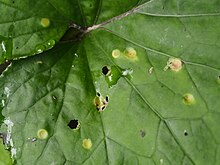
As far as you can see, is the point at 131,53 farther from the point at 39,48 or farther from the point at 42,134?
the point at 42,134

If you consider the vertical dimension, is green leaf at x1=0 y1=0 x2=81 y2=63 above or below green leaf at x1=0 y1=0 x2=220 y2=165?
above

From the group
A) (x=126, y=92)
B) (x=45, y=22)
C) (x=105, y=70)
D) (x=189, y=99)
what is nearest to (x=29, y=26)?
(x=45, y=22)

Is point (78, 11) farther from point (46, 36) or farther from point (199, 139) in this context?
point (199, 139)

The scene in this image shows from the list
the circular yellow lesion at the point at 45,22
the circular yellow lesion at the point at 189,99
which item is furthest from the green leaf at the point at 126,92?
the circular yellow lesion at the point at 45,22

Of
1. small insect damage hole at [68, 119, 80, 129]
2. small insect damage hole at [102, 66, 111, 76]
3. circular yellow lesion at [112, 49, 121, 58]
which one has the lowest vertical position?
small insect damage hole at [68, 119, 80, 129]

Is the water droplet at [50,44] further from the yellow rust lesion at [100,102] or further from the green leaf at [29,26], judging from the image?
the yellow rust lesion at [100,102]

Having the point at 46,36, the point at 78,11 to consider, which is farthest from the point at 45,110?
the point at 78,11

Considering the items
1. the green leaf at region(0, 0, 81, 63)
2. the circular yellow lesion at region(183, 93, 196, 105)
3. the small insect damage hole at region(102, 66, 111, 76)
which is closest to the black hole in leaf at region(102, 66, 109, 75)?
the small insect damage hole at region(102, 66, 111, 76)

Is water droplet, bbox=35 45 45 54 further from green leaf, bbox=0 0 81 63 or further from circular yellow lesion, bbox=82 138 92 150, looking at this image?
circular yellow lesion, bbox=82 138 92 150

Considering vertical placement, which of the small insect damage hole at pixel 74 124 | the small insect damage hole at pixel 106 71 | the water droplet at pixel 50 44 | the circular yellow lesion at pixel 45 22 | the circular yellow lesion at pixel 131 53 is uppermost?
the circular yellow lesion at pixel 45 22
